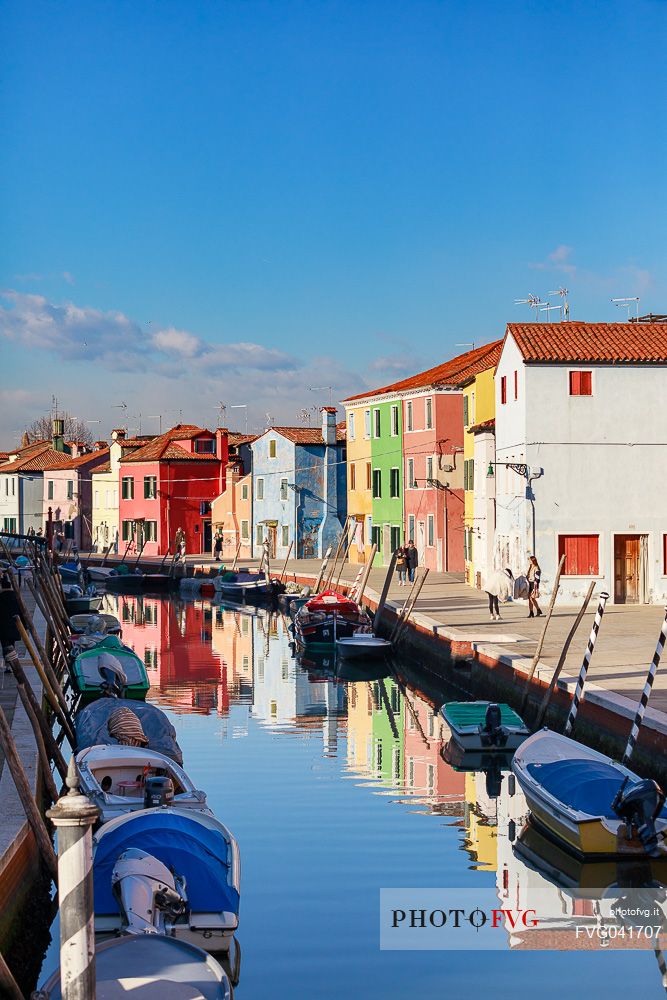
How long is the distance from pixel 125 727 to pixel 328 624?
58.6 feet

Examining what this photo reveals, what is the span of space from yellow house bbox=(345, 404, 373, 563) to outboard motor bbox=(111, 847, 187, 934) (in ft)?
155

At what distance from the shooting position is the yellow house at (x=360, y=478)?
58.2 meters

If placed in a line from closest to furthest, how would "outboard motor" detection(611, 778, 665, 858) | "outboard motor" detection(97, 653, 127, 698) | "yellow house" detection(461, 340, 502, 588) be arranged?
1. "outboard motor" detection(611, 778, 665, 858)
2. "outboard motor" detection(97, 653, 127, 698)
3. "yellow house" detection(461, 340, 502, 588)

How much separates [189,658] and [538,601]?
378 inches

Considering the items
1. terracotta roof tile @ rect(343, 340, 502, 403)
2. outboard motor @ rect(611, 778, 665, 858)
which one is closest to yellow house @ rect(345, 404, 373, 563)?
terracotta roof tile @ rect(343, 340, 502, 403)

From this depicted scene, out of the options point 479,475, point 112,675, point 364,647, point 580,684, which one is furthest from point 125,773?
point 479,475

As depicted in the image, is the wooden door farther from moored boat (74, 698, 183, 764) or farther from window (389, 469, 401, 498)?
window (389, 469, 401, 498)

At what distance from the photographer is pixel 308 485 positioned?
6394 cm

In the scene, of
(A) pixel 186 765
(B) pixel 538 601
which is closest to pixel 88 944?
(A) pixel 186 765

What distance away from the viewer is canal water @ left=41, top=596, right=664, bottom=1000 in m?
10.8

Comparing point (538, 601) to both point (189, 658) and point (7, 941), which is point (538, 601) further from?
point (7, 941)

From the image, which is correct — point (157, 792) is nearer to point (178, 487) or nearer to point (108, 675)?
point (108, 675)

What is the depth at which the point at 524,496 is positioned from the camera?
33.2 metres

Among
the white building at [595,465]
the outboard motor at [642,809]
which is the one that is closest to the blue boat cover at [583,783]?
the outboard motor at [642,809]
